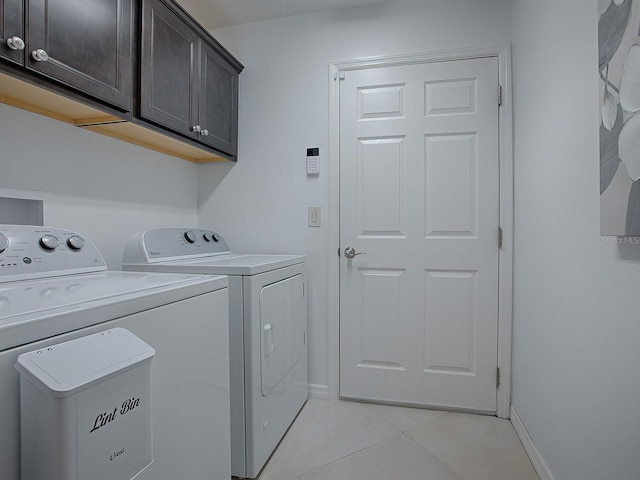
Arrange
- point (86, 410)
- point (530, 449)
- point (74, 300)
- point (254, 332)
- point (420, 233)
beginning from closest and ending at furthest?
point (86, 410)
point (74, 300)
point (254, 332)
point (530, 449)
point (420, 233)

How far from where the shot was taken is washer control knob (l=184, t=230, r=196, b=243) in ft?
6.16

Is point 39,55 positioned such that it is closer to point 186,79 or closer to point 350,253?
point 186,79

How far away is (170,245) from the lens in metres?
1.72

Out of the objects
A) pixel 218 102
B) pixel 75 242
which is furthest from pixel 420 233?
pixel 75 242

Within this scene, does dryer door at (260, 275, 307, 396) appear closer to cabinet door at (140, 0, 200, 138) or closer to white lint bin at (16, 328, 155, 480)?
white lint bin at (16, 328, 155, 480)

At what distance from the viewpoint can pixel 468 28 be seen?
1977mm

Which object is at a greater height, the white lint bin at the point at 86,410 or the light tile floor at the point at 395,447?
the white lint bin at the point at 86,410

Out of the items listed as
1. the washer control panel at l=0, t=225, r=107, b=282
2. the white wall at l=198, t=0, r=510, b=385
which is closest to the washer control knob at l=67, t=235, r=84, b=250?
the washer control panel at l=0, t=225, r=107, b=282

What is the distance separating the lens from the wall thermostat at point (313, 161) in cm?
218

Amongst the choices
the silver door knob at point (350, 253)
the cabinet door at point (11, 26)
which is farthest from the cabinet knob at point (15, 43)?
the silver door knob at point (350, 253)

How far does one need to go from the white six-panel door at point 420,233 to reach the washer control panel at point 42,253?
136 cm

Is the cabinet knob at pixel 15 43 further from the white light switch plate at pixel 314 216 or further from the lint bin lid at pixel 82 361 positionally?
the white light switch plate at pixel 314 216

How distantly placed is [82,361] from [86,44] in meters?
1.17

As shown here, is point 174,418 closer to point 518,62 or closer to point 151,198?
point 151,198
